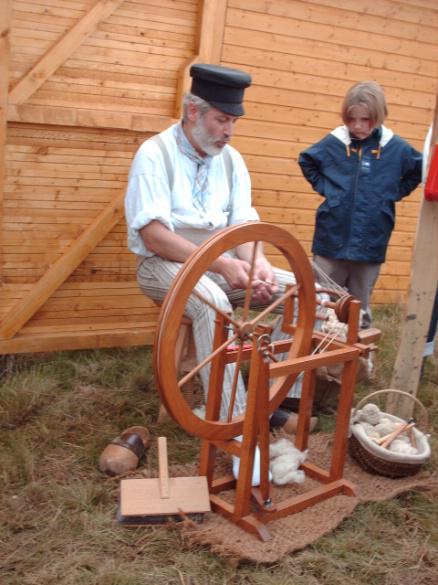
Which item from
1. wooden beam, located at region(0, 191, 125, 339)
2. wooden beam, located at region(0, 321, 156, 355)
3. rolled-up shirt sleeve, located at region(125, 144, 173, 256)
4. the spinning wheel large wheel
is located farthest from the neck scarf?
wooden beam, located at region(0, 321, 156, 355)

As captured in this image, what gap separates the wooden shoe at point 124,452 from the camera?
3240 mm

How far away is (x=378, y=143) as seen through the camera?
14.2ft

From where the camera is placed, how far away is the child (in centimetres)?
431

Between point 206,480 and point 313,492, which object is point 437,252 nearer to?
point 313,492

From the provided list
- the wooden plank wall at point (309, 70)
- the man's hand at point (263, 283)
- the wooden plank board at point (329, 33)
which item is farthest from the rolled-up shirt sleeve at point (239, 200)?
the wooden plank board at point (329, 33)

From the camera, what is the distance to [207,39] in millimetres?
4574

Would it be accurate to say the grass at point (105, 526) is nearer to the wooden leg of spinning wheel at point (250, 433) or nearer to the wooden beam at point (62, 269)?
the wooden leg of spinning wheel at point (250, 433)

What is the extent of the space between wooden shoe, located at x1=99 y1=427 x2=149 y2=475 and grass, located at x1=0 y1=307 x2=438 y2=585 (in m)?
0.05

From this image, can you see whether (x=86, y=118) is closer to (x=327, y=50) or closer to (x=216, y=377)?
(x=327, y=50)

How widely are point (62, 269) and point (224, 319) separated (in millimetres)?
1870

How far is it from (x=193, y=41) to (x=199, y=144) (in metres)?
1.27

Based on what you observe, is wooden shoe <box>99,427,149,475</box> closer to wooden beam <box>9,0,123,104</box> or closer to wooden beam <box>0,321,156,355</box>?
wooden beam <box>0,321,156,355</box>

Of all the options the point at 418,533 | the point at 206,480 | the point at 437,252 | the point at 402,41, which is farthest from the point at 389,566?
the point at 402,41

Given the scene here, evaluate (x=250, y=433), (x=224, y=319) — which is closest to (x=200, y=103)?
(x=224, y=319)
